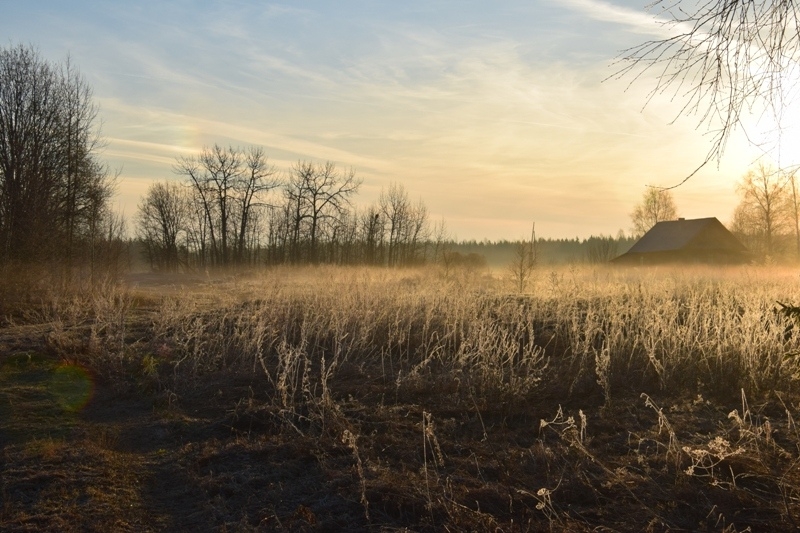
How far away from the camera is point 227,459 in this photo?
16.0 ft

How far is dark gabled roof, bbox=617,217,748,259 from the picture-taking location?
4125 centimetres

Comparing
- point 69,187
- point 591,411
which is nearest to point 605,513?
point 591,411

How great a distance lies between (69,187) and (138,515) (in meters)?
21.0

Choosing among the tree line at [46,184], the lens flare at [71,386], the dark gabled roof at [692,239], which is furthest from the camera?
the dark gabled roof at [692,239]

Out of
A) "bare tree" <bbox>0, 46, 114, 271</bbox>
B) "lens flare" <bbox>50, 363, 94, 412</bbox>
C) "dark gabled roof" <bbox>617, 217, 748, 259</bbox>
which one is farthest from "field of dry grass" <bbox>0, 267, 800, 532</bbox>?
"dark gabled roof" <bbox>617, 217, 748, 259</bbox>

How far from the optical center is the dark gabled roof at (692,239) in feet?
135

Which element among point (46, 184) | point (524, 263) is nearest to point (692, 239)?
point (524, 263)

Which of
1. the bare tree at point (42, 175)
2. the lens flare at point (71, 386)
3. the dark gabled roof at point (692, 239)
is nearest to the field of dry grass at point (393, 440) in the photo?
the lens flare at point (71, 386)

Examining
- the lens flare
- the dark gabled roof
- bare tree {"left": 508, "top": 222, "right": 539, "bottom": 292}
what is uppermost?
the dark gabled roof

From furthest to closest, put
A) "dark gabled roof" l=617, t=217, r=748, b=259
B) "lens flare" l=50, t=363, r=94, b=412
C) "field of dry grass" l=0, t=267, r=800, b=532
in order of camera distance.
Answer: "dark gabled roof" l=617, t=217, r=748, b=259
"lens flare" l=50, t=363, r=94, b=412
"field of dry grass" l=0, t=267, r=800, b=532

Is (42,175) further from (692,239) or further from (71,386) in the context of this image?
(692,239)

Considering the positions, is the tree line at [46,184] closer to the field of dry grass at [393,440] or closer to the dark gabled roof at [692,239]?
the field of dry grass at [393,440]

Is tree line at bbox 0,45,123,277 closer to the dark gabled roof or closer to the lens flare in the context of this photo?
the lens flare

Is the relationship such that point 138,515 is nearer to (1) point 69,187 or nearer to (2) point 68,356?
(2) point 68,356
